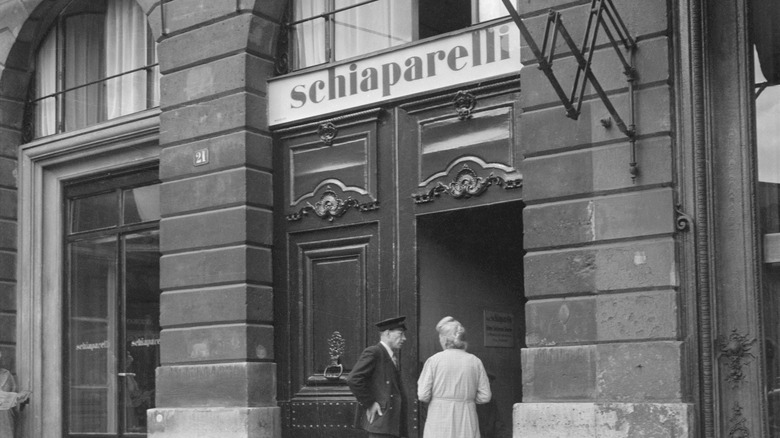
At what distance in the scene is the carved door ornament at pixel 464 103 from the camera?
10.7 metres

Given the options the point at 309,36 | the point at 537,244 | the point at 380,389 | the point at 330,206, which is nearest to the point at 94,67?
the point at 309,36

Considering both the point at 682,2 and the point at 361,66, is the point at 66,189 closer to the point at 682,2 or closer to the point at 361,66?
the point at 361,66

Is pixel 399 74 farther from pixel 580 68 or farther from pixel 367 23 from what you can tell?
pixel 580 68

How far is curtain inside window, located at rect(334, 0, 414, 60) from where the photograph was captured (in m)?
11.6

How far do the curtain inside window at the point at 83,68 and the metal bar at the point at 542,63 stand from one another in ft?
23.4

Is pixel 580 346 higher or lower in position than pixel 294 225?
lower

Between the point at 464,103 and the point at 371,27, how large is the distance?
5.38 feet

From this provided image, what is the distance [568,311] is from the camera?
9.49 metres

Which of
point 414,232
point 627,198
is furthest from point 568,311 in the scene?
point 414,232

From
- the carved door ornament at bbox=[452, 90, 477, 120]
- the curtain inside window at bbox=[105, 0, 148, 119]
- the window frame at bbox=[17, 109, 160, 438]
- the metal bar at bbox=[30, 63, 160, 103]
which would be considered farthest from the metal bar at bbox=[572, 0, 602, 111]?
the window frame at bbox=[17, 109, 160, 438]

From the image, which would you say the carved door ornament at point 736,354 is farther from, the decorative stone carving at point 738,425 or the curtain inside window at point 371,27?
the curtain inside window at point 371,27

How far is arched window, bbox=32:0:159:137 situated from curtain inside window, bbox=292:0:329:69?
221 centimetres

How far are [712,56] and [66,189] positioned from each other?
28.9 ft

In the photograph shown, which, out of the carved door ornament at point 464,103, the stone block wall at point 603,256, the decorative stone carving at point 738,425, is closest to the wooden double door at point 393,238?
the carved door ornament at point 464,103
